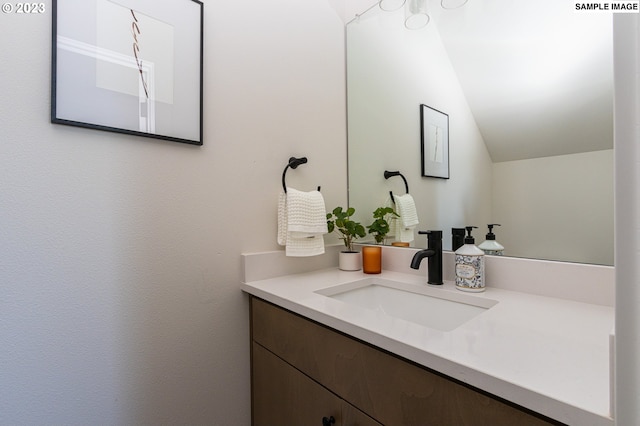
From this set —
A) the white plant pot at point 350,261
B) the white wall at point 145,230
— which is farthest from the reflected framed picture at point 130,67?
the white plant pot at point 350,261

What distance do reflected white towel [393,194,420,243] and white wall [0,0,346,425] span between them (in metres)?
0.38

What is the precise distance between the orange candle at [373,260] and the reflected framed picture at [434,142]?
0.36 meters

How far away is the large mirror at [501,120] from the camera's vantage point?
2.60 ft

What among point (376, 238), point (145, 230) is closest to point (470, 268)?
point (376, 238)

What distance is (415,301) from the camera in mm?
958

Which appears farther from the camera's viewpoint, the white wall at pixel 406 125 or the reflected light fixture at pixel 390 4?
the reflected light fixture at pixel 390 4

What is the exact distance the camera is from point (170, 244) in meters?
0.88

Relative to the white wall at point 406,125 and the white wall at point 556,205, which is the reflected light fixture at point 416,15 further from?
the white wall at point 556,205

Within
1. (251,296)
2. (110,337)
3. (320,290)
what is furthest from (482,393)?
(110,337)

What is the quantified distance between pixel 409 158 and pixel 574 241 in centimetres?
62

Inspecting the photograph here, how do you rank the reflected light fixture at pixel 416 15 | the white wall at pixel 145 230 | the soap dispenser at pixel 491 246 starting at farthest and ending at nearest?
the reflected light fixture at pixel 416 15 < the soap dispenser at pixel 491 246 < the white wall at pixel 145 230

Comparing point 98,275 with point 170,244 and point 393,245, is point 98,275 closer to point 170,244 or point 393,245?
point 170,244

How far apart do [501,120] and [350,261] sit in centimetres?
72

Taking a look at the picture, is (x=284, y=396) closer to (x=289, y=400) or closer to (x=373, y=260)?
(x=289, y=400)
